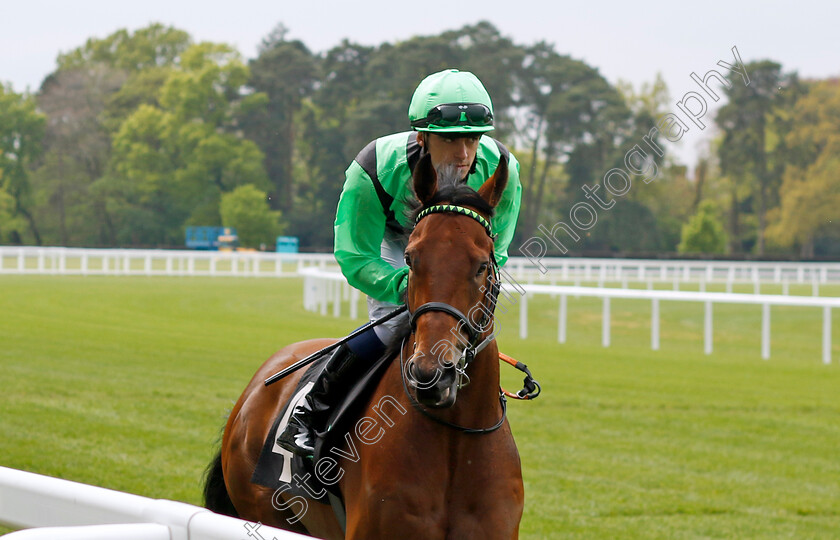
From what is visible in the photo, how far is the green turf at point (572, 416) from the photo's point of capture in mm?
5660

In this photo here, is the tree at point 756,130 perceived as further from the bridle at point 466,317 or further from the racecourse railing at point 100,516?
the racecourse railing at point 100,516

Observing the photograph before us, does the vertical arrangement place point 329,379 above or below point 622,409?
above

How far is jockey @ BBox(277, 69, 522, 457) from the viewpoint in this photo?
313 cm

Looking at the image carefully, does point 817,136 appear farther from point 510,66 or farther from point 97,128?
point 97,128

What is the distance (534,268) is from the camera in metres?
27.0

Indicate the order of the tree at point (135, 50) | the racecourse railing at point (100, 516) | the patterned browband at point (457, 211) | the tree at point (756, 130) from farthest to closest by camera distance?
1. the tree at point (135, 50)
2. the tree at point (756, 130)
3. the patterned browband at point (457, 211)
4. the racecourse railing at point (100, 516)

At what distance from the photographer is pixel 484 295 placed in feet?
9.00

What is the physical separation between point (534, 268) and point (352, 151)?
80.0 ft

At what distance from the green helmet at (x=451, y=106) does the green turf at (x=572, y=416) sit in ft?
8.75

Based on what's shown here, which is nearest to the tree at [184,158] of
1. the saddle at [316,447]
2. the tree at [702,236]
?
the tree at [702,236]

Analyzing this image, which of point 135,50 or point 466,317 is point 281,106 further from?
point 466,317

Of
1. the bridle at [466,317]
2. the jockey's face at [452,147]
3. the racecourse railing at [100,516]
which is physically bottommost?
the racecourse railing at [100,516]

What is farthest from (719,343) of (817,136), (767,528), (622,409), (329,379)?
(817,136)

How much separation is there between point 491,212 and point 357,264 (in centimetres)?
59
